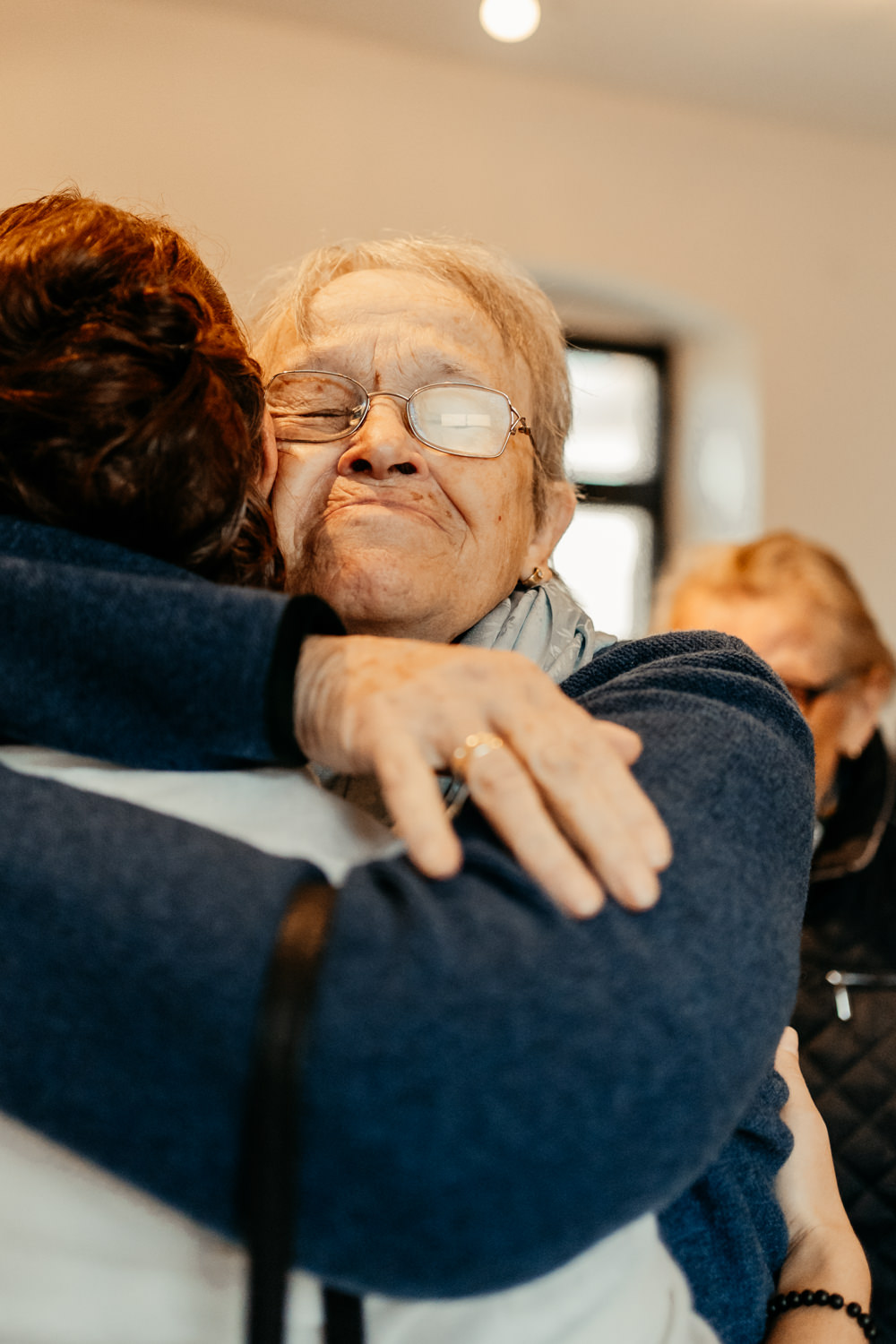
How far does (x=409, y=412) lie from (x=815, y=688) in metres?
1.32

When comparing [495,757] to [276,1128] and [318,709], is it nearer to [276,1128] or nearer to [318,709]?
[318,709]

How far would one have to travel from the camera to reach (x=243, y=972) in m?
0.52

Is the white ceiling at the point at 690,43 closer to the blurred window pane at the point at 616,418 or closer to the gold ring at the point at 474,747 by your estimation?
the blurred window pane at the point at 616,418

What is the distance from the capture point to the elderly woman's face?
1.10 meters

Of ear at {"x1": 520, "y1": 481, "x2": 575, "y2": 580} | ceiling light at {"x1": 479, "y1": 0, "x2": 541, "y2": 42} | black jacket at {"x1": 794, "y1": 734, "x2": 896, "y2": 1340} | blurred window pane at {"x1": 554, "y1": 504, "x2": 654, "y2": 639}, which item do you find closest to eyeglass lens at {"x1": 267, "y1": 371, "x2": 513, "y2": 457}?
ear at {"x1": 520, "y1": 481, "x2": 575, "y2": 580}

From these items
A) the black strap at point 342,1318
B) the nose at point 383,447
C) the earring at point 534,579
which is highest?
the nose at point 383,447

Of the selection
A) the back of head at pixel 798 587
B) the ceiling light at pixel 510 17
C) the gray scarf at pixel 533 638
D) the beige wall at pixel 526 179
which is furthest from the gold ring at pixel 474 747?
the ceiling light at pixel 510 17

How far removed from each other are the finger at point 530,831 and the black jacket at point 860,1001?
1215mm

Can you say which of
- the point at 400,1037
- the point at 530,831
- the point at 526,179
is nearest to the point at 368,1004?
the point at 400,1037

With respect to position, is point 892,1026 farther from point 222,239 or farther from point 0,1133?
point 222,239

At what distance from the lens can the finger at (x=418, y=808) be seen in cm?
57

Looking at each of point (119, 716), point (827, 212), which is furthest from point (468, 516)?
point (827, 212)

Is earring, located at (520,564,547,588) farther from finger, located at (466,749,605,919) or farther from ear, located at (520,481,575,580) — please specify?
finger, located at (466,749,605,919)

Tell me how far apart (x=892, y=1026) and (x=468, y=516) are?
109 centimetres
